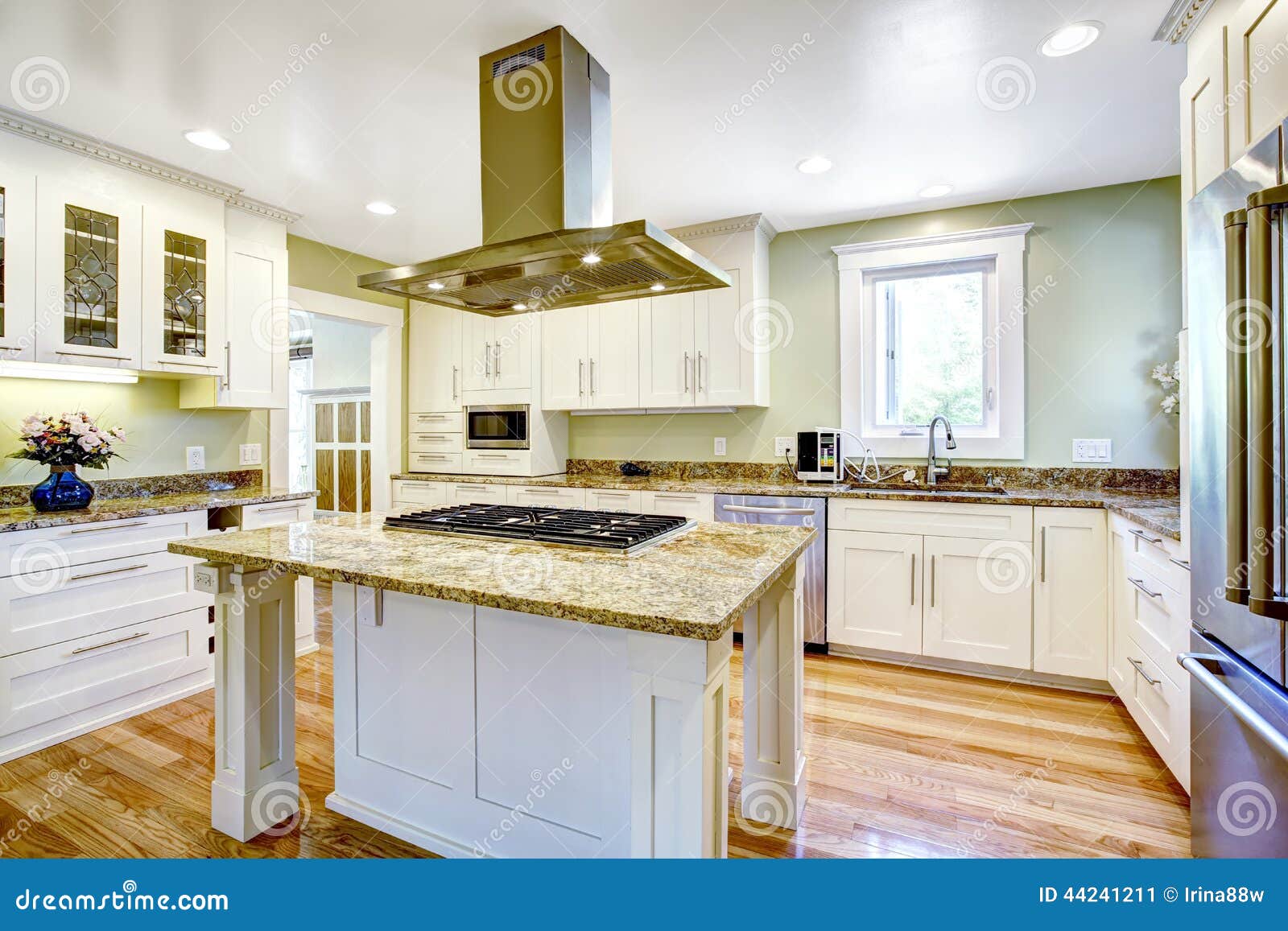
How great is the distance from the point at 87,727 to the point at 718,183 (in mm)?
3727

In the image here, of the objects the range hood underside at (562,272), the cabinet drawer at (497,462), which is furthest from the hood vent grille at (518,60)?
the cabinet drawer at (497,462)

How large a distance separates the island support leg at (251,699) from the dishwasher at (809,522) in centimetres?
211

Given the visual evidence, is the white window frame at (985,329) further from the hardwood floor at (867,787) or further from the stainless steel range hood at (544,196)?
the stainless steel range hood at (544,196)

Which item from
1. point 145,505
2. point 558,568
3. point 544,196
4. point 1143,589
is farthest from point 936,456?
point 145,505

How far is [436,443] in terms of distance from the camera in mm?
4492

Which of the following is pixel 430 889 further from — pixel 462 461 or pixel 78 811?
pixel 462 461

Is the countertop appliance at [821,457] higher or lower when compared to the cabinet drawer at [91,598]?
higher

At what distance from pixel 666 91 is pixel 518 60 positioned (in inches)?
22.7

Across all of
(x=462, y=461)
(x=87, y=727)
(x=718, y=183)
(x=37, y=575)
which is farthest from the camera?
(x=462, y=461)

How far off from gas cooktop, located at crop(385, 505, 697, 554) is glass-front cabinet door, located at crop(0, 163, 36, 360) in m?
1.71

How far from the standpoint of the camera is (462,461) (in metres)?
4.38

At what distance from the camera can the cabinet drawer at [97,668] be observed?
223 centimetres

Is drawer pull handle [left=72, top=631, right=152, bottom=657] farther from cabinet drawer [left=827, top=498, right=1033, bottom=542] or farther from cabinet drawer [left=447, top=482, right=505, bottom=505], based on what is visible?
cabinet drawer [left=827, top=498, right=1033, bottom=542]

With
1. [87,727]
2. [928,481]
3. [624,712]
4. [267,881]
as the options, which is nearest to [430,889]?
[267,881]
